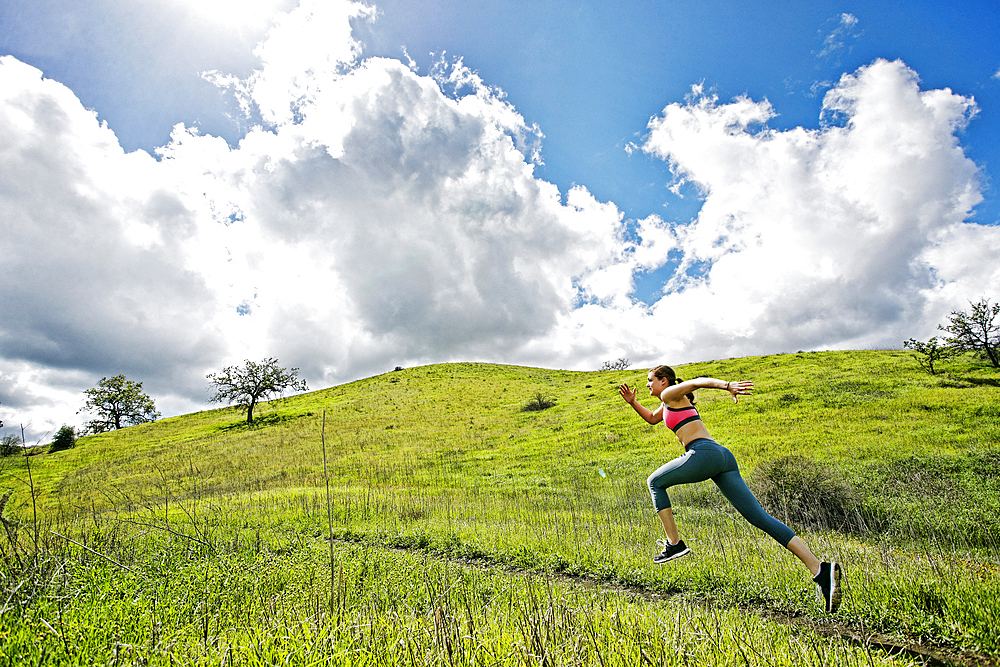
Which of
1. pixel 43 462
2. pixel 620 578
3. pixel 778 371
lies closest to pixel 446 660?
pixel 620 578

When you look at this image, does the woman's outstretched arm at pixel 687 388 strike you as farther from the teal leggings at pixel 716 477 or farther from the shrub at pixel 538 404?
the shrub at pixel 538 404

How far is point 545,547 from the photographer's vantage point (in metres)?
10.4

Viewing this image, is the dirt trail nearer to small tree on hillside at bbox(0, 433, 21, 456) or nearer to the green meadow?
the green meadow

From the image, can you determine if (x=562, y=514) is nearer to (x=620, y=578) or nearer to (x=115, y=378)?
(x=620, y=578)

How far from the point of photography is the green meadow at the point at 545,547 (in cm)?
374

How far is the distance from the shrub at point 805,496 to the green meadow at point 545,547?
0.30 feet

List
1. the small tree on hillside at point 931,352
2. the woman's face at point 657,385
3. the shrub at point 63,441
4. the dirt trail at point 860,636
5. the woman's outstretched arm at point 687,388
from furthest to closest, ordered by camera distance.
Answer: the shrub at point 63,441 < the small tree on hillside at point 931,352 < the dirt trail at point 860,636 < the woman's face at point 657,385 < the woman's outstretched arm at point 687,388

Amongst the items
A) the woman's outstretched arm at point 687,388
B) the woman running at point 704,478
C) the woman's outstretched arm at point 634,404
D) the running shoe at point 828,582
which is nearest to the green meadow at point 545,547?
the running shoe at point 828,582

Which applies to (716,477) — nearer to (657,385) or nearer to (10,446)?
(657,385)

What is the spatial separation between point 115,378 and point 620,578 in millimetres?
105056

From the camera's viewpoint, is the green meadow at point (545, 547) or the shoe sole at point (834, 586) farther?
the green meadow at point (545, 547)

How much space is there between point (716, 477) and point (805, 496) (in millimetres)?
13533

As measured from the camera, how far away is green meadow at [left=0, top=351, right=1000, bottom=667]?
147 inches

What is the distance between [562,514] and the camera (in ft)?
46.8
